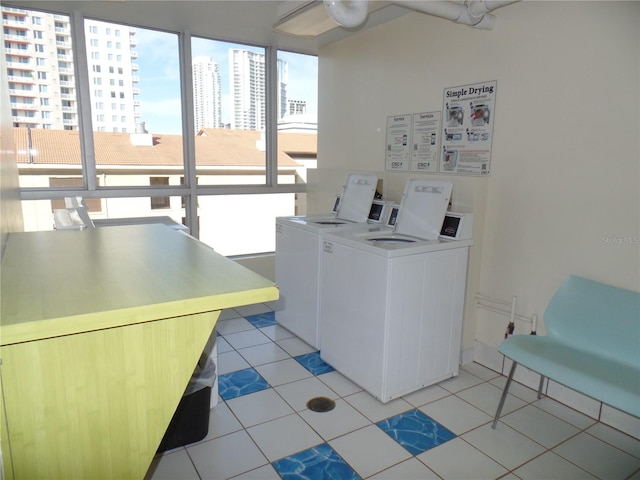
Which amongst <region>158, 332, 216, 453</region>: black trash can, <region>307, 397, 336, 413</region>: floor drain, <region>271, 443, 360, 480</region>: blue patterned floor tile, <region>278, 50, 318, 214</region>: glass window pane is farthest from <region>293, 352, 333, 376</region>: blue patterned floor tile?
<region>278, 50, 318, 214</region>: glass window pane

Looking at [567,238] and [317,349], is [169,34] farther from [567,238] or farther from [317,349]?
[567,238]

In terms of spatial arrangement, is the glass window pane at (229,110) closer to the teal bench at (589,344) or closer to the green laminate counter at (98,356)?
the green laminate counter at (98,356)

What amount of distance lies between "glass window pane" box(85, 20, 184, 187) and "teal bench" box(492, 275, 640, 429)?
3.23m

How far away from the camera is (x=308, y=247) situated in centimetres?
300

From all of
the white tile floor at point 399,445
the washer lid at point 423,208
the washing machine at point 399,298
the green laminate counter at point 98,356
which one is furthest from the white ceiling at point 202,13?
the white tile floor at point 399,445

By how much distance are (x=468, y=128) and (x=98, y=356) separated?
2575mm

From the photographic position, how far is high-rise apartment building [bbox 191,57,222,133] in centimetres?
382

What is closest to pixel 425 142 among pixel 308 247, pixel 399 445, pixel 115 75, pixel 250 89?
pixel 308 247

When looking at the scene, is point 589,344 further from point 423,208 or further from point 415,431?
point 423,208

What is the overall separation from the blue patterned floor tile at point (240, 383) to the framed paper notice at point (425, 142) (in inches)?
75.0

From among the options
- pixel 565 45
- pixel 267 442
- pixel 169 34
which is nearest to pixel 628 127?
pixel 565 45

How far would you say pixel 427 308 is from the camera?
247cm

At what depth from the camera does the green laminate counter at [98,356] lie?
0.96m

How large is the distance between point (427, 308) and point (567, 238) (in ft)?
2.87
